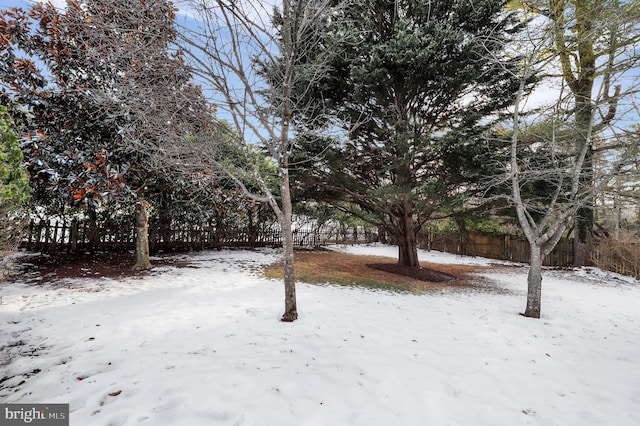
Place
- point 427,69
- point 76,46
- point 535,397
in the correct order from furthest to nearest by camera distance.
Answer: point 427,69 → point 76,46 → point 535,397

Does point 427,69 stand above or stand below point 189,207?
above

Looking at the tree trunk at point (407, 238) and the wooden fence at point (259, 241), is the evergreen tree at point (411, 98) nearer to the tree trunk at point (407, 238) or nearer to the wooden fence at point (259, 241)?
the tree trunk at point (407, 238)

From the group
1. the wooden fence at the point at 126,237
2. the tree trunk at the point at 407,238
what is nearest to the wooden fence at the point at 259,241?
the wooden fence at the point at 126,237

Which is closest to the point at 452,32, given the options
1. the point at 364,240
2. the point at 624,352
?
the point at 624,352

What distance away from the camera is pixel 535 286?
5293 mm

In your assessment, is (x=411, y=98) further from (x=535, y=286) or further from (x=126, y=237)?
(x=126, y=237)

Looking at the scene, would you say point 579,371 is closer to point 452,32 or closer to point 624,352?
point 624,352

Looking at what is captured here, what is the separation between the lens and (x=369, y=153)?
8.84 m

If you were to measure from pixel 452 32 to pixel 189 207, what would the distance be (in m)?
8.86

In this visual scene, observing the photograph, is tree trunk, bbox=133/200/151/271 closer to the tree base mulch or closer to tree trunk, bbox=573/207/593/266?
the tree base mulch

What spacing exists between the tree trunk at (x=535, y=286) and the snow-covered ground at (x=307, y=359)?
0.24 m

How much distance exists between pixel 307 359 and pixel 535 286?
187 inches

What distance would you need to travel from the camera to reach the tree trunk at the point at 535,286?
5.21 meters

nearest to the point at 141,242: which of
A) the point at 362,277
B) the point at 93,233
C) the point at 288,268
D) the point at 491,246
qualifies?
the point at 93,233
